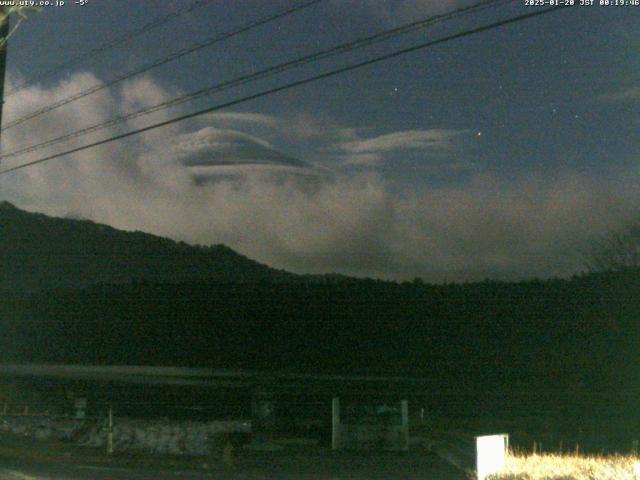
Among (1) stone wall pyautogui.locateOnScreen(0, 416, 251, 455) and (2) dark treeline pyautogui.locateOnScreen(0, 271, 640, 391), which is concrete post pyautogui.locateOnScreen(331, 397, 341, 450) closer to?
(1) stone wall pyautogui.locateOnScreen(0, 416, 251, 455)

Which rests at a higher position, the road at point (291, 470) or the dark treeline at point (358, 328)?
the dark treeline at point (358, 328)

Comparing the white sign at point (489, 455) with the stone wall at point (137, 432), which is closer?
the white sign at point (489, 455)

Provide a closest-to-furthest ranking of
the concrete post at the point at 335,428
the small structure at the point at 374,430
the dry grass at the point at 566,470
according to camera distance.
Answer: the dry grass at the point at 566,470, the small structure at the point at 374,430, the concrete post at the point at 335,428

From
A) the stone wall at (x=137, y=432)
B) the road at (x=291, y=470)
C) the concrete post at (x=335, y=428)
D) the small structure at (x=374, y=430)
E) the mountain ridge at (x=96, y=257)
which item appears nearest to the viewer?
the road at (x=291, y=470)

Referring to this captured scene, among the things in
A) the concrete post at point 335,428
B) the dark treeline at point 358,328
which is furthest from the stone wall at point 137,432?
the dark treeline at point 358,328

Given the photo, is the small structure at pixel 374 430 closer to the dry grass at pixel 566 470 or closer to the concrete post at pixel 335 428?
the concrete post at pixel 335 428

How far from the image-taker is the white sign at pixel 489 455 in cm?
1124

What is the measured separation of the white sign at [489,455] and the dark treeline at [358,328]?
27065 millimetres

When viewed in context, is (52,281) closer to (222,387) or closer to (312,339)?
(312,339)

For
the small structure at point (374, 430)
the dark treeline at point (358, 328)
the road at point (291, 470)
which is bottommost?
the road at point (291, 470)

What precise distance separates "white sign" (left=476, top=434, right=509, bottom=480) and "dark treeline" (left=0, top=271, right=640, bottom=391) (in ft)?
88.8

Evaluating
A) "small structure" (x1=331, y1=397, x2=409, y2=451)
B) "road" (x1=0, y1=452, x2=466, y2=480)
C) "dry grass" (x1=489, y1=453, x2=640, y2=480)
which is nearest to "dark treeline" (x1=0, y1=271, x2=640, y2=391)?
"small structure" (x1=331, y1=397, x2=409, y2=451)

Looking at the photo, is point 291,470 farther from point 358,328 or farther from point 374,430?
point 358,328

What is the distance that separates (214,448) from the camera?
62.6 ft
